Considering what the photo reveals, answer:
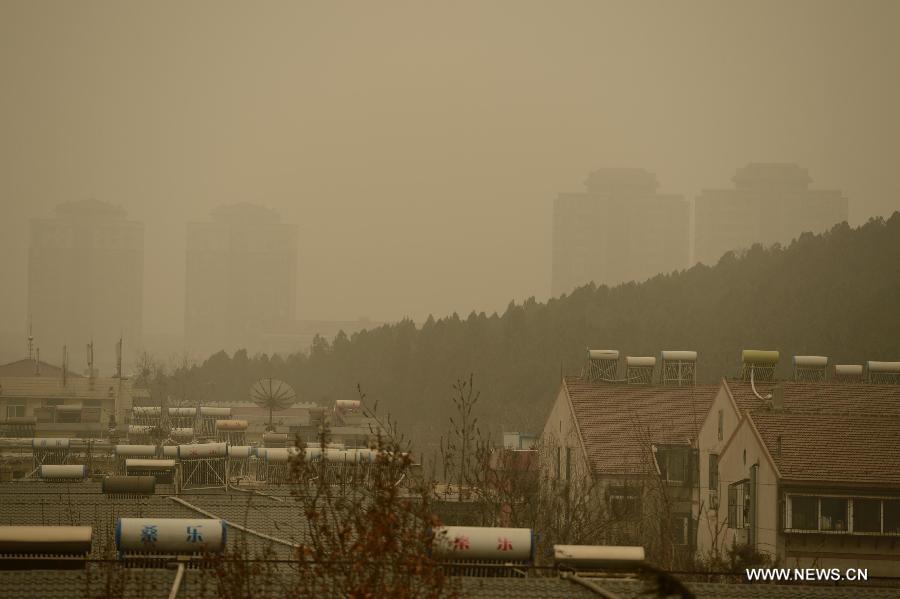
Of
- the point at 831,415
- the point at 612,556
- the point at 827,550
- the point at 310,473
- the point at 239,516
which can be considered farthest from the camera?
the point at 831,415

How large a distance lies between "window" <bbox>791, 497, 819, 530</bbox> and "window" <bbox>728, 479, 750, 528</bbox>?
57.8 inches

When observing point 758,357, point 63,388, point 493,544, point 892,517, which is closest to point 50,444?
point 758,357

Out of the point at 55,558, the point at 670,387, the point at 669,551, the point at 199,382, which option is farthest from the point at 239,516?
the point at 199,382

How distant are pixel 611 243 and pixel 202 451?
169072 millimetres

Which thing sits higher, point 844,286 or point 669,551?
point 844,286

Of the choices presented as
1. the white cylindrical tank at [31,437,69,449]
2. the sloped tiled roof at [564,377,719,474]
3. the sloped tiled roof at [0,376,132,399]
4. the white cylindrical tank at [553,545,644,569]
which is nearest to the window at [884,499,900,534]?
the sloped tiled roof at [564,377,719,474]

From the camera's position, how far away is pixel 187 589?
10.8m

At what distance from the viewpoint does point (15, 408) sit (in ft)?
209

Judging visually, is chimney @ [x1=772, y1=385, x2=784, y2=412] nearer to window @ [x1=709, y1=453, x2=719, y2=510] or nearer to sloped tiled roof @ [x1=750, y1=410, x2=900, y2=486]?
sloped tiled roof @ [x1=750, y1=410, x2=900, y2=486]

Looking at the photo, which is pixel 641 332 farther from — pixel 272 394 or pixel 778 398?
pixel 778 398

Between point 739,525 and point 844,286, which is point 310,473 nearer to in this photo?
point 739,525

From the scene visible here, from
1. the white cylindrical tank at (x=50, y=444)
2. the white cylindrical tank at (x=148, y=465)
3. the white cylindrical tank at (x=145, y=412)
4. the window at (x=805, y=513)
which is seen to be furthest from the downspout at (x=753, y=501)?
the white cylindrical tank at (x=145, y=412)

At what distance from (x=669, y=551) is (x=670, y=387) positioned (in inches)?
661

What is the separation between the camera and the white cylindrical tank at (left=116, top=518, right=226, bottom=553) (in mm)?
11617
